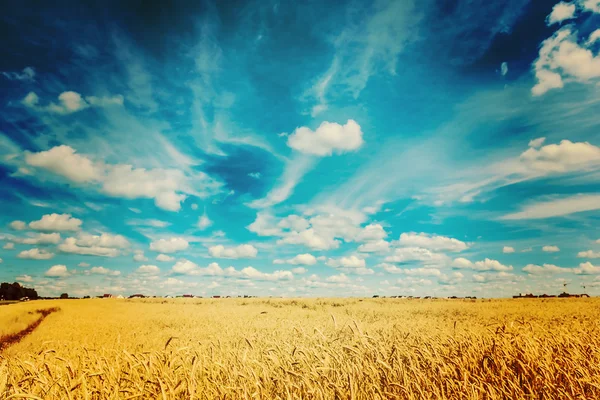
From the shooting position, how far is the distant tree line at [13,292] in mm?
107669

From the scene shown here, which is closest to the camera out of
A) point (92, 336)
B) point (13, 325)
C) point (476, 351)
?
point (476, 351)

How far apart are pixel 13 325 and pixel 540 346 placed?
39.1 metres

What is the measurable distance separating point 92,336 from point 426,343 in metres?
17.3

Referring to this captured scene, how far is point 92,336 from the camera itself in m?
17.2

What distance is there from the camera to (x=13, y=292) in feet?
360

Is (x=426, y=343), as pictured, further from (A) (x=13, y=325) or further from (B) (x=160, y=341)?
(A) (x=13, y=325)

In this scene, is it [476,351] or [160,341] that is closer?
[476,351]

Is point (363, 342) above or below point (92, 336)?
above

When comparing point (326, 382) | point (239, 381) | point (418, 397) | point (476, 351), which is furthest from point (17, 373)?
point (476, 351)

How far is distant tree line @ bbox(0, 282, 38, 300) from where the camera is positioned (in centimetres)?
10767

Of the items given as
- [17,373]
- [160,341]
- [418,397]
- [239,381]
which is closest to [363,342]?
[418,397]

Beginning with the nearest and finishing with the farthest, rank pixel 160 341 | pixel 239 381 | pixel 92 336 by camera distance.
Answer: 1. pixel 239 381
2. pixel 160 341
3. pixel 92 336

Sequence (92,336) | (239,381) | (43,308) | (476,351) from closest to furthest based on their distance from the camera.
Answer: (239,381), (476,351), (92,336), (43,308)

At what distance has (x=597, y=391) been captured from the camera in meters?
4.75
